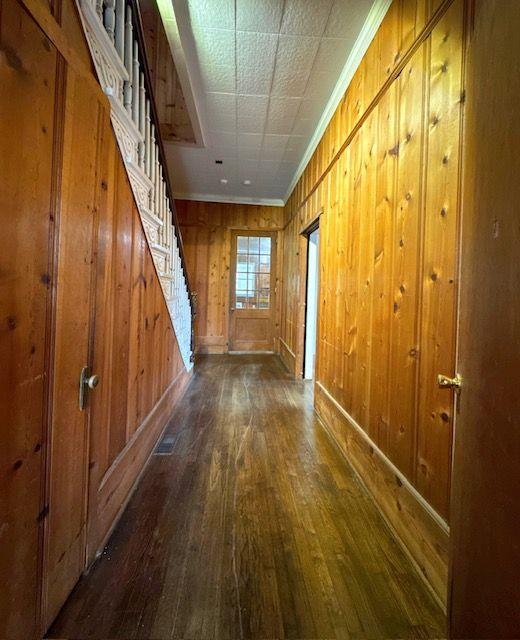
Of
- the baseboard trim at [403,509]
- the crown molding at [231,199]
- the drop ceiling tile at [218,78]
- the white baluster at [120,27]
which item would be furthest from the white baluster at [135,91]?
the crown molding at [231,199]

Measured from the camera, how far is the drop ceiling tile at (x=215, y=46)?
1987 millimetres

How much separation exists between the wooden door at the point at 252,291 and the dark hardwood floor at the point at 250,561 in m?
3.76

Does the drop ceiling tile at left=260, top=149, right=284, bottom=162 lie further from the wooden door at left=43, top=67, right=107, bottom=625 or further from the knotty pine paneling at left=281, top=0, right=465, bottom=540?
the wooden door at left=43, top=67, right=107, bottom=625

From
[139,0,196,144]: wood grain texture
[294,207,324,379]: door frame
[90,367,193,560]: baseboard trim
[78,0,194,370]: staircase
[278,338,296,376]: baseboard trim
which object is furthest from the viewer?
[278,338,296,376]: baseboard trim

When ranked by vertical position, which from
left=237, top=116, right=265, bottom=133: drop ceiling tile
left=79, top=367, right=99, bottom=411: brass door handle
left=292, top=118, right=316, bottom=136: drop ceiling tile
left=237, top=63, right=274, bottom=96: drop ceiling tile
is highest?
left=237, top=116, right=265, bottom=133: drop ceiling tile

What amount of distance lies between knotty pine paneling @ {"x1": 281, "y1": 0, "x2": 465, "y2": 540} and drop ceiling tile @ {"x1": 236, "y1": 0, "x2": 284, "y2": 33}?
63cm

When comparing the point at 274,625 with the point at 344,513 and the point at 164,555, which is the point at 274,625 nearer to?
the point at 164,555

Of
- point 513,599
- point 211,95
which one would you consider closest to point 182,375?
point 211,95

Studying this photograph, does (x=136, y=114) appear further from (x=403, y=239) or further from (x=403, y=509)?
(x=403, y=509)

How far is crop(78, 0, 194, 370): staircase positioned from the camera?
119cm

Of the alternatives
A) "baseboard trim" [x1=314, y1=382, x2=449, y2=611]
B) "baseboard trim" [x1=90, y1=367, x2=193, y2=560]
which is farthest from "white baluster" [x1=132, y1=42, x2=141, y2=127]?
"baseboard trim" [x1=314, y1=382, x2=449, y2=611]

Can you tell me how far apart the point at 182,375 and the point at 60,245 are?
249 centimetres

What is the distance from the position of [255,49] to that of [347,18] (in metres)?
0.66

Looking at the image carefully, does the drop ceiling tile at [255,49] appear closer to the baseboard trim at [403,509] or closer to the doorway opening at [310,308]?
the doorway opening at [310,308]
